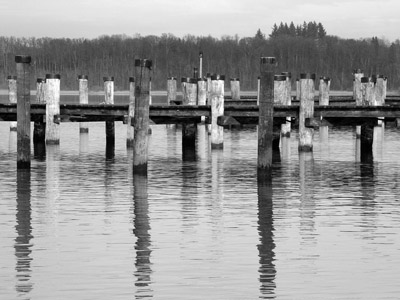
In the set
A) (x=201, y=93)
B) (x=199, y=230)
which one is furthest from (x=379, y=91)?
(x=199, y=230)

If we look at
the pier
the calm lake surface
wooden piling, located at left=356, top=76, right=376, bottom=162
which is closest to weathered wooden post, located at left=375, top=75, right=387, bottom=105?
the pier

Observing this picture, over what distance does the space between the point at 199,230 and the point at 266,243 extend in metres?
1.37

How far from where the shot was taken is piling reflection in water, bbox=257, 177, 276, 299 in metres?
12.4

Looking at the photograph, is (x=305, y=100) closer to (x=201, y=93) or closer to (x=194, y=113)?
(x=194, y=113)

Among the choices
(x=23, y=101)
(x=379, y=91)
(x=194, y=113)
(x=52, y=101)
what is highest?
(x=23, y=101)

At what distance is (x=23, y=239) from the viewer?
15.2 metres

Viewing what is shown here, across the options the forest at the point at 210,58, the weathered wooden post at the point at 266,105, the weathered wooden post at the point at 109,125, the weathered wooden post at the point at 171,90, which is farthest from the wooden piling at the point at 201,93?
the forest at the point at 210,58

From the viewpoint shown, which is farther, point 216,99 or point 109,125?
point 109,125

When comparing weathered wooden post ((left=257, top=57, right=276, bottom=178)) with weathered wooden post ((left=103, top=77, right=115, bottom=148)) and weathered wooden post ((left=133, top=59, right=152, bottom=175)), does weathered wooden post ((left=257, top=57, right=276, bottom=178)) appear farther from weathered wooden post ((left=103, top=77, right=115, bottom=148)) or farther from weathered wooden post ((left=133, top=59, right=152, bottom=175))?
weathered wooden post ((left=103, top=77, right=115, bottom=148))

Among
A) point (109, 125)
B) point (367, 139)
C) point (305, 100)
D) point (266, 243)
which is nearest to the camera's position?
point (266, 243)

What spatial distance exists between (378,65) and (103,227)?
12839cm

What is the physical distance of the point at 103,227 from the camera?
1627 cm

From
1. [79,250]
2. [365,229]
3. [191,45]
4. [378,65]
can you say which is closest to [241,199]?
[365,229]

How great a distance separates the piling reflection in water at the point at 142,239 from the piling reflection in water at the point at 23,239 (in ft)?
3.93
